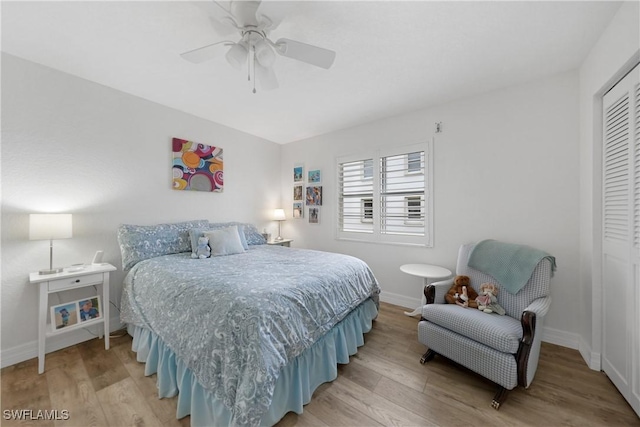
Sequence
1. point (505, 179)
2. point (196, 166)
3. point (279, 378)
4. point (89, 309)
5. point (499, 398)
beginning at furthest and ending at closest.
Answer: point (196, 166), point (505, 179), point (89, 309), point (499, 398), point (279, 378)

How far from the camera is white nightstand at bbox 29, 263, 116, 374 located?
6.12ft

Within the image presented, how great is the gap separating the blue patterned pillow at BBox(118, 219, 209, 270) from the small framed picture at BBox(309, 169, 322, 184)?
206 centimetres

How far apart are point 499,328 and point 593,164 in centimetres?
156

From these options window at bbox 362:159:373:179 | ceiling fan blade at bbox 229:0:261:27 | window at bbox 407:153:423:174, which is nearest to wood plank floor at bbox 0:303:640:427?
window at bbox 407:153:423:174

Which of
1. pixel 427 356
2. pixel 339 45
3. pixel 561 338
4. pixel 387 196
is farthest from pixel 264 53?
pixel 561 338

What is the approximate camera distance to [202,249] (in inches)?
100

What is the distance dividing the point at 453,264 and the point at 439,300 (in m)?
0.86

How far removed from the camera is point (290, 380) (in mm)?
1475

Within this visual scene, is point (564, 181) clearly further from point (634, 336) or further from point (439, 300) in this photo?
point (439, 300)

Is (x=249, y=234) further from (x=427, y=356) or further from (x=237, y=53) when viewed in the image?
(x=427, y=356)

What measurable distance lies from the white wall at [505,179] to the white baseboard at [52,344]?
325 cm

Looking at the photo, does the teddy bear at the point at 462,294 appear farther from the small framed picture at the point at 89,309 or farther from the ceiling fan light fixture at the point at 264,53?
the small framed picture at the point at 89,309

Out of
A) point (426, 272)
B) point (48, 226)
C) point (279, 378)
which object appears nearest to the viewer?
point (279, 378)

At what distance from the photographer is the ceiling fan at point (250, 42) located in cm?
144
